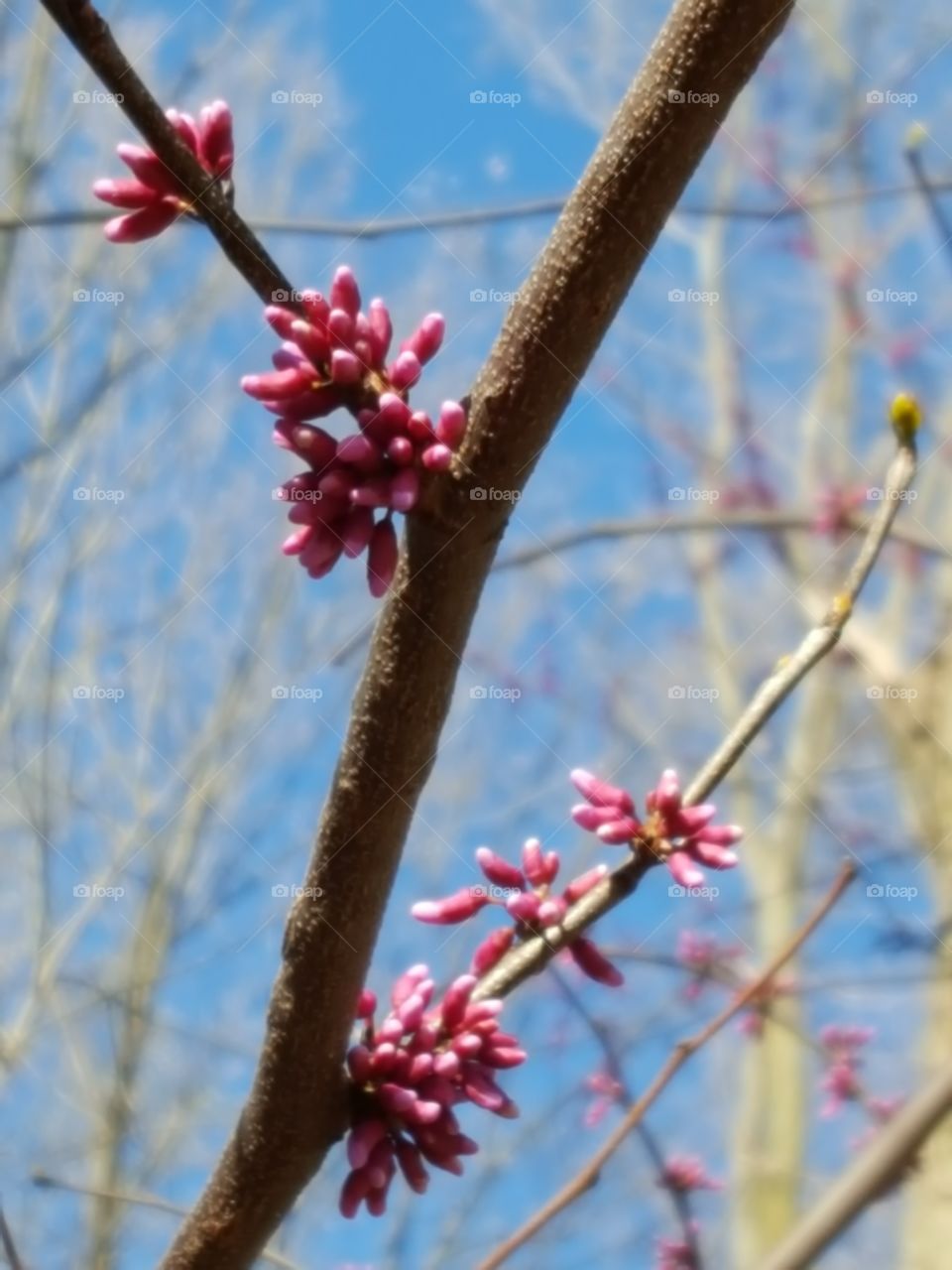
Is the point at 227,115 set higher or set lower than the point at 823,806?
lower

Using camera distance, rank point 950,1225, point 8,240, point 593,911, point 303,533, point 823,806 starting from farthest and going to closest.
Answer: point 823,806 < point 8,240 < point 950,1225 < point 593,911 < point 303,533

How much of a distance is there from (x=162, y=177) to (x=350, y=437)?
16.0 inches

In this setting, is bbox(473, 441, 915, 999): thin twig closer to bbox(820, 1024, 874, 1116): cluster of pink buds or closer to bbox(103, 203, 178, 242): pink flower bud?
bbox(103, 203, 178, 242): pink flower bud

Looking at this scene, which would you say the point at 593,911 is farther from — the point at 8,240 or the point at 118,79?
the point at 8,240

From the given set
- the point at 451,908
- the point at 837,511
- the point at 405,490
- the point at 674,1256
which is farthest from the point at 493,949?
the point at 837,511

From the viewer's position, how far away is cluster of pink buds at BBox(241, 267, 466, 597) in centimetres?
150

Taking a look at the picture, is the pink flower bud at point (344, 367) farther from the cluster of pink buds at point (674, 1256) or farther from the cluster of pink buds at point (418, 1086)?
the cluster of pink buds at point (674, 1256)

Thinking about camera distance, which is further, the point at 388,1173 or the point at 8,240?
the point at 8,240

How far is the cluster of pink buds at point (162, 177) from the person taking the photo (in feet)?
5.30

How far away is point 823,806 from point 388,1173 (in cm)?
612

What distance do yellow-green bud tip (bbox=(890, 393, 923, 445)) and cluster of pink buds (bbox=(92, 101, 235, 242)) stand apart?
0.91 m

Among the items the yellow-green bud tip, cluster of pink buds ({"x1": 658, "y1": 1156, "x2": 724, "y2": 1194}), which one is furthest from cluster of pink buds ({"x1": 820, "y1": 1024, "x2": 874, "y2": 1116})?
the yellow-green bud tip

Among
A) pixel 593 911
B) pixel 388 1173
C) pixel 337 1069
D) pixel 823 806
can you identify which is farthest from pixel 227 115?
pixel 823 806

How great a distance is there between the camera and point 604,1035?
2600 mm
